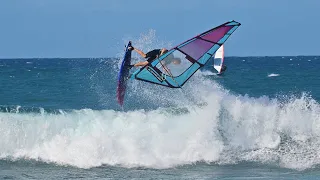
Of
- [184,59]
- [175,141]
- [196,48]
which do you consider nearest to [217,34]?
[196,48]

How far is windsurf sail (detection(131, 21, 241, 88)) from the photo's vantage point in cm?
1245

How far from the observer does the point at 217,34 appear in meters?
12.6

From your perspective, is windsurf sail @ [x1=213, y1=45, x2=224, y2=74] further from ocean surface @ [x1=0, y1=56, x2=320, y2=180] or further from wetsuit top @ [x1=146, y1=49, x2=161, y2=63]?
wetsuit top @ [x1=146, y1=49, x2=161, y2=63]

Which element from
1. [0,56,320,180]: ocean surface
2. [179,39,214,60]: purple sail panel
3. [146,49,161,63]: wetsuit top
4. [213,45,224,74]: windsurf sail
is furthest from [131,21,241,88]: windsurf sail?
[213,45,224,74]: windsurf sail

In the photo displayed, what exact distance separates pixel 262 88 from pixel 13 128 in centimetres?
1805

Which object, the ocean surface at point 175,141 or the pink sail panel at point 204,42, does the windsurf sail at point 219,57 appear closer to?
the ocean surface at point 175,141

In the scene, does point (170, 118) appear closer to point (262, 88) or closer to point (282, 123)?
point (282, 123)

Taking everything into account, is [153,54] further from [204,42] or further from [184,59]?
[204,42]

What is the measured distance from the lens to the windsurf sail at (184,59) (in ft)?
40.8

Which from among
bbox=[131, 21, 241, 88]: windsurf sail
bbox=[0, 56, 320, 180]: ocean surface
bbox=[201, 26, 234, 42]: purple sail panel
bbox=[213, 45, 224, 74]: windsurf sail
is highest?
bbox=[213, 45, 224, 74]: windsurf sail

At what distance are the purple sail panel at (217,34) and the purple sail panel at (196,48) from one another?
12cm

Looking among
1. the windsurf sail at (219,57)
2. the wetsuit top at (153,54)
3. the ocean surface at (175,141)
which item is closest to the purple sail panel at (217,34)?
the wetsuit top at (153,54)

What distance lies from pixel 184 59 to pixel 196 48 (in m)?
0.33

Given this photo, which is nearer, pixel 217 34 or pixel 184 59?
pixel 217 34
